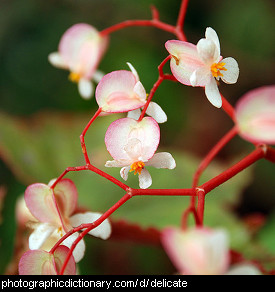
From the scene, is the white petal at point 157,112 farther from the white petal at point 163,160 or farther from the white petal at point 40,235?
the white petal at point 40,235

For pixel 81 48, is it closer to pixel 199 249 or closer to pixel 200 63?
pixel 200 63

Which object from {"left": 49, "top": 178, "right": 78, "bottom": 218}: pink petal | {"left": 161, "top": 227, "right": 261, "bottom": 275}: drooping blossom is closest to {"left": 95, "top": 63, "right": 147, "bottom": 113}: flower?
{"left": 49, "top": 178, "right": 78, "bottom": 218}: pink petal

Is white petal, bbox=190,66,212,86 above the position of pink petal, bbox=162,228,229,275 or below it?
above

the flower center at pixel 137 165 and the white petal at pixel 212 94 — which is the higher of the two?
the white petal at pixel 212 94

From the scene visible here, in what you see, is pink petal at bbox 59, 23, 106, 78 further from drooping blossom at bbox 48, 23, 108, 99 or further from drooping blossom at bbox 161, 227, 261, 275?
drooping blossom at bbox 161, 227, 261, 275

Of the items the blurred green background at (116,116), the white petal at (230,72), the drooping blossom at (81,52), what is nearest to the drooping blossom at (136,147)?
the white petal at (230,72)

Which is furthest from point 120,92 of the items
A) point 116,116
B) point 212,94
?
point 116,116
